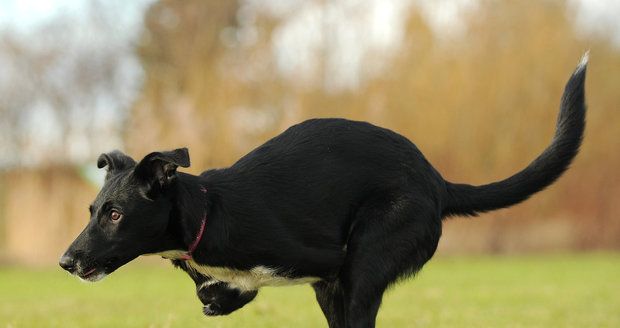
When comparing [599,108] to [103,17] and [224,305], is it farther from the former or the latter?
[224,305]

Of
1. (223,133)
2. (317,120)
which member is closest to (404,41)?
(223,133)

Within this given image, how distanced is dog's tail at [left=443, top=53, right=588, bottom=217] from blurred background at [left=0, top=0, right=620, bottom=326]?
19382 mm

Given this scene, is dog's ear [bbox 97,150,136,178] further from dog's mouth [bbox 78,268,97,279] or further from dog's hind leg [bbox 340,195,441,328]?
dog's hind leg [bbox 340,195,441,328]

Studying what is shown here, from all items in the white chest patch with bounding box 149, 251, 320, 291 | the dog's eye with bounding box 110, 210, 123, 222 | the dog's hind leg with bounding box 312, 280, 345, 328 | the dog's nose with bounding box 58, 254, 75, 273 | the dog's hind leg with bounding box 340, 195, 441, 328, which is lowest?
the dog's nose with bounding box 58, 254, 75, 273

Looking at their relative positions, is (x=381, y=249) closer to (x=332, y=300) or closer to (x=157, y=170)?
(x=332, y=300)

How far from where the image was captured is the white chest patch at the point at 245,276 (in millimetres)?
4777

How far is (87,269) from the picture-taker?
4.52m

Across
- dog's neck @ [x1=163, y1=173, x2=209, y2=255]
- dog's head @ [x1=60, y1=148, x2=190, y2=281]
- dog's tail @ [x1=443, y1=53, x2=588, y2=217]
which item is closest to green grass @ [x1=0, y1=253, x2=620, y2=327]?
dog's tail @ [x1=443, y1=53, x2=588, y2=217]

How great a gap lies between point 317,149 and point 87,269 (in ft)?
5.12

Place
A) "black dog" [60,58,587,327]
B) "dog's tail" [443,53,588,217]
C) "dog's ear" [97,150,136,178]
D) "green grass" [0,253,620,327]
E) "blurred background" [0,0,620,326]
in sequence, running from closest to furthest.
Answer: "black dog" [60,58,587,327] < "dog's ear" [97,150,136,178] < "dog's tail" [443,53,588,217] < "green grass" [0,253,620,327] < "blurred background" [0,0,620,326]

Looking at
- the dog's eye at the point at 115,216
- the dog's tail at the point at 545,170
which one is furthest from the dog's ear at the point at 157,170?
the dog's tail at the point at 545,170

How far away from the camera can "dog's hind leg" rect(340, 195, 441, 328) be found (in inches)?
190

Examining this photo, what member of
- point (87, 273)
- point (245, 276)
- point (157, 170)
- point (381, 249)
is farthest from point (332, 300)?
point (87, 273)

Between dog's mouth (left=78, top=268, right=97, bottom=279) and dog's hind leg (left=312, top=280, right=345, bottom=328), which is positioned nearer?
dog's mouth (left=78, top=268, right=97, bottom=279)
